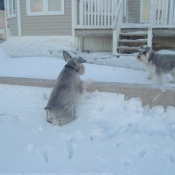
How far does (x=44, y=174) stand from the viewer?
7.66 ft

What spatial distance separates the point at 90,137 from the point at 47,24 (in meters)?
9.74

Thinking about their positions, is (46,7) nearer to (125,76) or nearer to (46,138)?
(125,76)

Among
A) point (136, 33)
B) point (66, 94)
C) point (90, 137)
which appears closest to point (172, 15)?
point (136, 33)

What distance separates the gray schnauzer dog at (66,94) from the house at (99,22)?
19.0 ft

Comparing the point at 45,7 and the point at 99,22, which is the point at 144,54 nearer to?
the point at 99,22

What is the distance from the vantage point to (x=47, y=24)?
11703mm

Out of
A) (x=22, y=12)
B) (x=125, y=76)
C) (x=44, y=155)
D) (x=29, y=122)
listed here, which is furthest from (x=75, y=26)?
(x=44, y=155)

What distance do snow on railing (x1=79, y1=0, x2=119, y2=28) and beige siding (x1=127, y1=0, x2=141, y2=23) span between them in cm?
194

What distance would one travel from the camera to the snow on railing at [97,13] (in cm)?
1030

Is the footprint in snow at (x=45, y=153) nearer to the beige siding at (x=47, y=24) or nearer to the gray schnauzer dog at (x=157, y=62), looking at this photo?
the gray schnauzer dog at (x=157, y=62)

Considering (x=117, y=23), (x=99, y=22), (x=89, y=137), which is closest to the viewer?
(x=89, y=137)

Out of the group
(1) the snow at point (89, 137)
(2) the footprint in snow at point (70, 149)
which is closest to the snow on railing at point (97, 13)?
(1) the snow at point (89, 137)

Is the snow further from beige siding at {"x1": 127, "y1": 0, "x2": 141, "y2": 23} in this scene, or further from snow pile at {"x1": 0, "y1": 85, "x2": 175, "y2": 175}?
beige siding at {"x1": 127, "y1": 0, "x2": 141, "y2": 23}

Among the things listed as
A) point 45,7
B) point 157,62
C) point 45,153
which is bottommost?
point 45,153
